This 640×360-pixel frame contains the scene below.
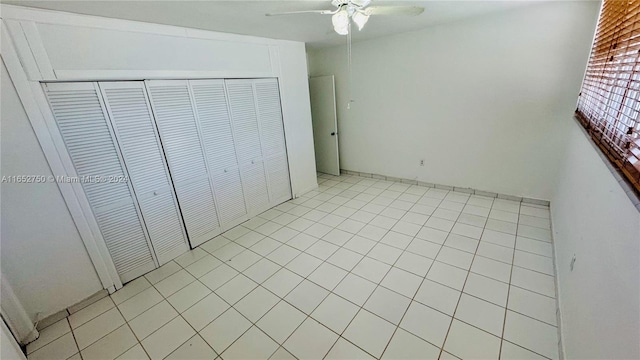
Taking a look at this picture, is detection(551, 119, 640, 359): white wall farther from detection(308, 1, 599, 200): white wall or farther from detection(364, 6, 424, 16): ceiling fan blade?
detection(364, 6, 424, 16): ceiling fan blade

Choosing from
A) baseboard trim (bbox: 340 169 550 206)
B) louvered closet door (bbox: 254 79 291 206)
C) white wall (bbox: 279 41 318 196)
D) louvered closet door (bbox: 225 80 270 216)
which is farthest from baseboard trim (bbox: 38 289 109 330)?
baseboard trim (bbox: 340 169 550 206)

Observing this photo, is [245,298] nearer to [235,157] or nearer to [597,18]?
[235,157]

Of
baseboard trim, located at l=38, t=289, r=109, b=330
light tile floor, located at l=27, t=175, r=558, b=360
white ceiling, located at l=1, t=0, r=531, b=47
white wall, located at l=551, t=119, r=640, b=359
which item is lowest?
light tile floor, located at l=27, t=175, r=558, b=360

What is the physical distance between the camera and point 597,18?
256cm

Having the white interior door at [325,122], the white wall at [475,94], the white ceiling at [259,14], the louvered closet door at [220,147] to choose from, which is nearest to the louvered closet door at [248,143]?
the louvered closet door at [220,147]

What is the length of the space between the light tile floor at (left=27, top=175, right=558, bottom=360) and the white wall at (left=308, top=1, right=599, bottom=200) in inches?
31.8

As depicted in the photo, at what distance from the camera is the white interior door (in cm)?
479

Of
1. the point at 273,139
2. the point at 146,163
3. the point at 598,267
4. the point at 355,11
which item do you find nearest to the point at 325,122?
the point at 273,139

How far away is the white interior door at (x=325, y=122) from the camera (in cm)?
479

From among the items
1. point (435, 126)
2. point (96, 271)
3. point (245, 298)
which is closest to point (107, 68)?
point (96, 271)

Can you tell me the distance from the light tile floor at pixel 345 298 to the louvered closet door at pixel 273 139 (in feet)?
2.89

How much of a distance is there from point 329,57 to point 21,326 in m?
5.13

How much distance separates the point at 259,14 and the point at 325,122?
2.78 meters

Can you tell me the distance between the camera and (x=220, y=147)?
3107mm
